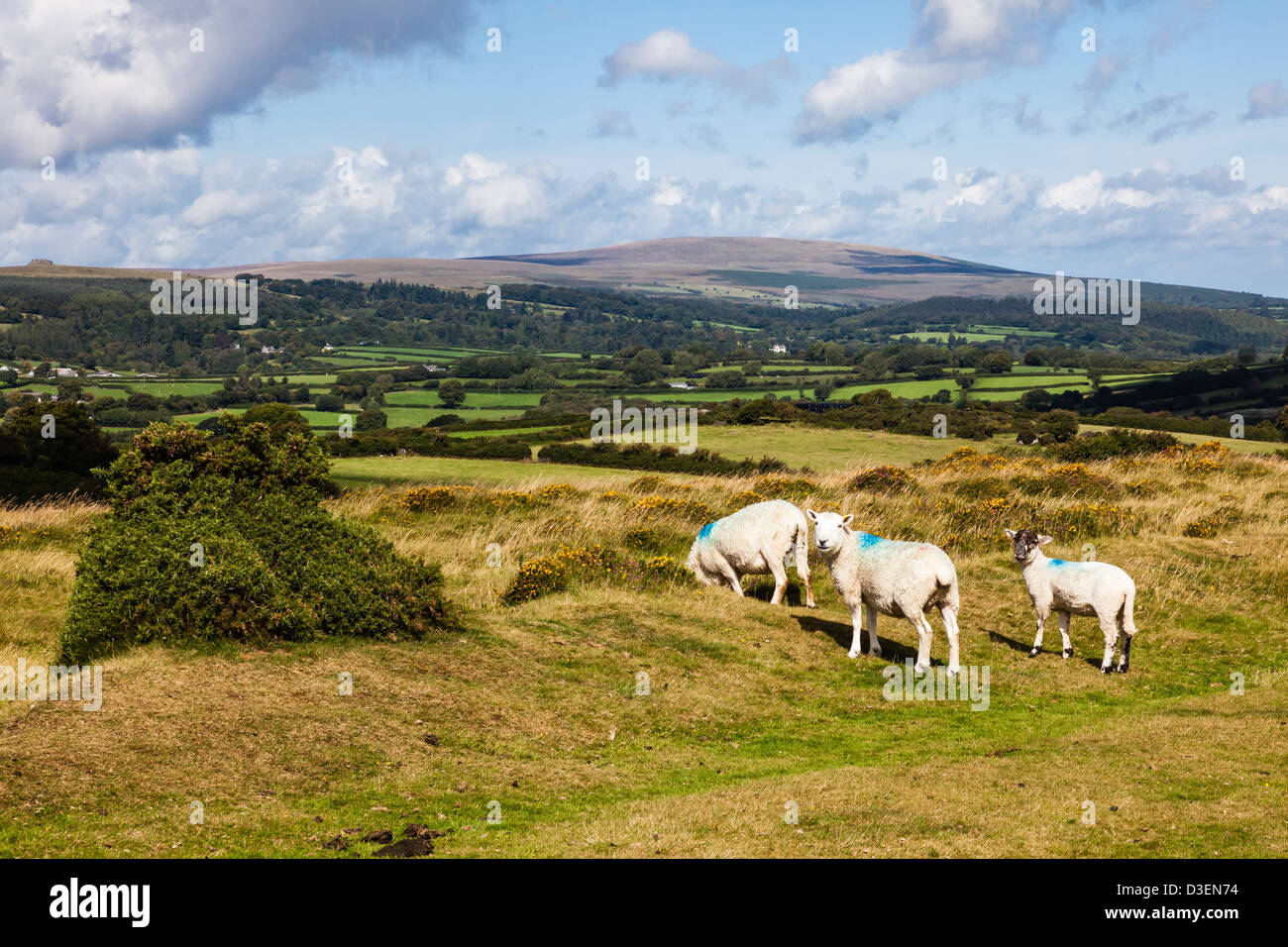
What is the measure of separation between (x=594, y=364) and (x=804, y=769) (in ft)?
528

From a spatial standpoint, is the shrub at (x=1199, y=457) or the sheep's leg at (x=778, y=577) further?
the shrub at (x=1199, y=457)

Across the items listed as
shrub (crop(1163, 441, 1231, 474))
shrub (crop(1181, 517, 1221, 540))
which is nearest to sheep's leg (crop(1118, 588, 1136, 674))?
shrub (crop(1181, 517, 1221, 540))

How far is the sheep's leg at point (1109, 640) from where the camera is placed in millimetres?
17125

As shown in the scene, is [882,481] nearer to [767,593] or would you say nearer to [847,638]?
[767,593]

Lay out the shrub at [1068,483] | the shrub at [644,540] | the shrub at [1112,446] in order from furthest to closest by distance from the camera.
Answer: the shrub at [1112,446]
the shrub at [1068,483]
the shrub at [644,540]

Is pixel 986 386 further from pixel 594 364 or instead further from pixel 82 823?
pixel 82 823

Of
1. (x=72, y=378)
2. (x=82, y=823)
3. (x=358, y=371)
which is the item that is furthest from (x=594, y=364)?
(x=82, y=823)

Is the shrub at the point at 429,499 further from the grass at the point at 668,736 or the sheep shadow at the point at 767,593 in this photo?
the sheep shadow at the point at 767,593

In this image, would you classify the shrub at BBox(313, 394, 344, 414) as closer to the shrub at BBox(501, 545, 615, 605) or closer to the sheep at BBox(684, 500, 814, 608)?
the shrub at BBox(501, 545, 615, 605)

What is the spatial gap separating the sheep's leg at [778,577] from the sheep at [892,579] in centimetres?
229

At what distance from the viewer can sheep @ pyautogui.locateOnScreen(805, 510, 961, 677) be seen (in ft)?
54.2

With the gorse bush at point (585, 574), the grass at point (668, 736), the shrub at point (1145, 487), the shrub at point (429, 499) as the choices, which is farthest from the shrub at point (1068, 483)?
the shrub at point (429, 499)

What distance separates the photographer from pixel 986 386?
3912 inches

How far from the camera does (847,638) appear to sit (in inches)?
745
